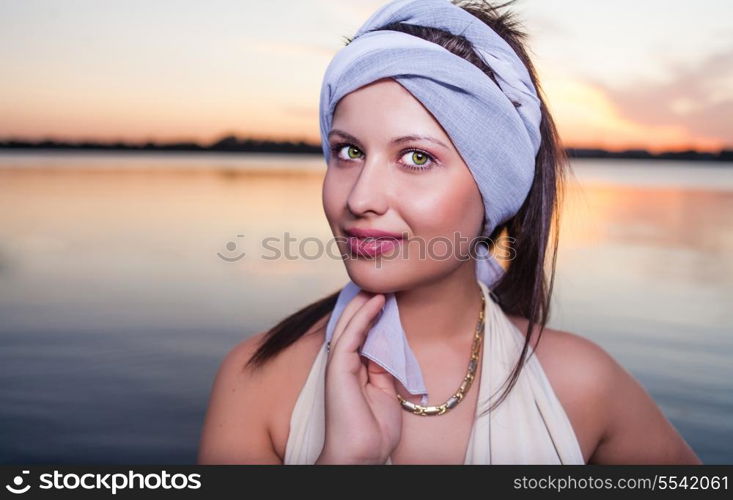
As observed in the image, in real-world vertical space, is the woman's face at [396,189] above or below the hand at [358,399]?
above

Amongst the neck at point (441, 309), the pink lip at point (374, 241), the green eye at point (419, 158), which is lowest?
the neck at point (441, 309)

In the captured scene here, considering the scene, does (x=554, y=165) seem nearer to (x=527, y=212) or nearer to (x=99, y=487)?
(x=527, y=212)

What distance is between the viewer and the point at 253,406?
2432 mm

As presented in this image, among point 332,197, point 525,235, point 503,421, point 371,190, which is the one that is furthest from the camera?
point 525,235

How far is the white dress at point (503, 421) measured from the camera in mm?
2363

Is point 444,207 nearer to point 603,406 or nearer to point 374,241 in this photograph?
point 374,241

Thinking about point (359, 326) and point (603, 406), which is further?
point (603, 406)

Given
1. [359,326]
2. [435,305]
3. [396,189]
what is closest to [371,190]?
[396,189]

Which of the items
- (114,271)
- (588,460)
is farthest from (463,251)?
(114,271)

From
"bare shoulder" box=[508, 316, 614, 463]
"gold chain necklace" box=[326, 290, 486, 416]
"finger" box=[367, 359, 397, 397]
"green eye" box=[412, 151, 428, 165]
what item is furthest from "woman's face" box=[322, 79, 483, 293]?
"bare shoulder" box=[508, 316, 614, 463]

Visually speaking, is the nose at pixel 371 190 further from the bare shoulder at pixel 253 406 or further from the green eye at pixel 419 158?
the bare shoulder at pixel 253 406

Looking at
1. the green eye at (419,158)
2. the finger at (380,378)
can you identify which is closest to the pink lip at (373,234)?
the green eye at (419,158)

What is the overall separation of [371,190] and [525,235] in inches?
27.2

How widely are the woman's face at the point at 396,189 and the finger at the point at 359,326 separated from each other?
0.09 metres
